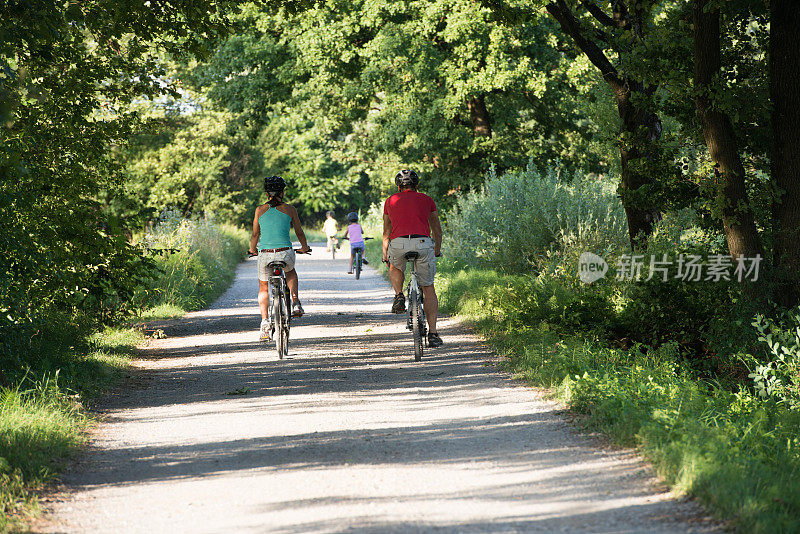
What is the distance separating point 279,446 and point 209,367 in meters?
4.32

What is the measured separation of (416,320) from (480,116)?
16.9 m

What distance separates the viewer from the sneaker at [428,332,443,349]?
35.7ft

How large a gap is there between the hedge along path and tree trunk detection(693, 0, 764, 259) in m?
2.97

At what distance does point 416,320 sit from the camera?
34.6 ft

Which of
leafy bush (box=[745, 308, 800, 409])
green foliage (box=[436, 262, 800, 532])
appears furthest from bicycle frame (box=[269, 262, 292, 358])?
leafy bush (box=[745, 308, 800, 409])

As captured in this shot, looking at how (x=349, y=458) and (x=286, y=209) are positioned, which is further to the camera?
(x=286, y=209)

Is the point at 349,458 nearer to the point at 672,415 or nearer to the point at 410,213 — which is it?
the point at 672,415

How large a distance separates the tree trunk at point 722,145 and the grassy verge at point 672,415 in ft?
4.76

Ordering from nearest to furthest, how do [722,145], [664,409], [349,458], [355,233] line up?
1. [349,458]
2. [664,409]
3. [722,145]
4. [355,233]

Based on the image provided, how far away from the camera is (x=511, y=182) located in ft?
63.9

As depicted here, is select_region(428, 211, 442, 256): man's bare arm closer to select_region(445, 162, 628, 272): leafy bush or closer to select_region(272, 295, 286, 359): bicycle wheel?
select_region(272, 295, 286, 359): bicycle wheel

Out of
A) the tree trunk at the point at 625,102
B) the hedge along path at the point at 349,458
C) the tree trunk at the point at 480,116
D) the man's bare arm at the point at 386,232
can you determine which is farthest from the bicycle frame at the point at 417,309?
the tree trunk at the point at 480,116

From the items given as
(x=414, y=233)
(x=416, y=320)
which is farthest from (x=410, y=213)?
(x=416, y=320)

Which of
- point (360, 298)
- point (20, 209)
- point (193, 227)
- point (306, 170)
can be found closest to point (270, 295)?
point (20, 209)
